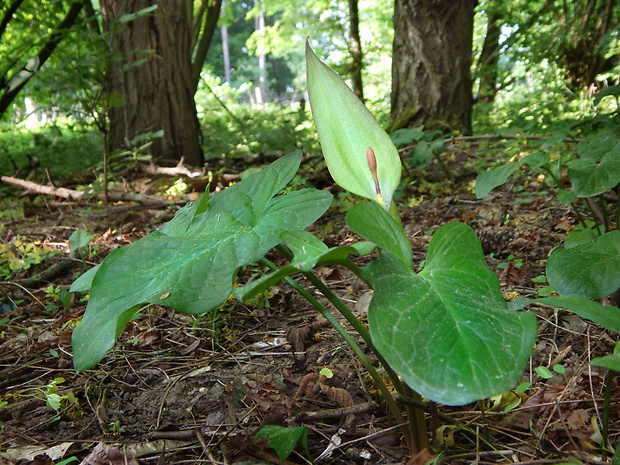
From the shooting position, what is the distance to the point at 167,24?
158 inches

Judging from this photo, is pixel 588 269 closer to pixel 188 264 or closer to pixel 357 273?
pixel 357 273

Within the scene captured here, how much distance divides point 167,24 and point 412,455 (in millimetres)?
4118

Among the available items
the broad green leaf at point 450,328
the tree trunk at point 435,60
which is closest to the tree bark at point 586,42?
the tree trunk at point 435,60

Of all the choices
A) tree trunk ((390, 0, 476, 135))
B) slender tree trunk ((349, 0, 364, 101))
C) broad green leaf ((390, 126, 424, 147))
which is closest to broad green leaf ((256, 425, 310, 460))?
broad green leaf ((390, 126, 424, 147))

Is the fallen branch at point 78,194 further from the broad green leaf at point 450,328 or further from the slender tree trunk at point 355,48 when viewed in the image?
the slender tree trunk at point 355,48

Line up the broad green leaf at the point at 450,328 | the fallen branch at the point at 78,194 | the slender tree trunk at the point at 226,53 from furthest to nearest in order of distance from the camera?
the slender tree trunk at the point at 226,53
the fallen branch at the point at 78,194
the broad green leaf at the point at 450,328

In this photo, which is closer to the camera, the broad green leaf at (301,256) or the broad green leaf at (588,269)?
the broad green leaf at (301,256)

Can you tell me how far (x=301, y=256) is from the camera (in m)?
0.64

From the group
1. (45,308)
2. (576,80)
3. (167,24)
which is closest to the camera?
(45,308)

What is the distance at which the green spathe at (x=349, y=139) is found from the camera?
871 millimetres

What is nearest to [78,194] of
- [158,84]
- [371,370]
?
[158,84]

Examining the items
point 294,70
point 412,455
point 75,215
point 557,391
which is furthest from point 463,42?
point 294,70

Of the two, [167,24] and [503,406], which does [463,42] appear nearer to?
[167,24]

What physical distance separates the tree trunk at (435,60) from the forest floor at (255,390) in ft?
7.54
